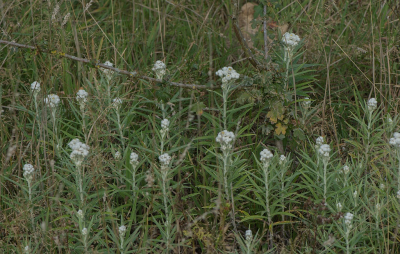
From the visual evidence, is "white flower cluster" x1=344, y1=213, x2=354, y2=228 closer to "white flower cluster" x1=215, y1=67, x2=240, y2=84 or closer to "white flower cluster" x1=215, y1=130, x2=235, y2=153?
"white flower cluster" x1=215, y1=130, x2=235, y2=153

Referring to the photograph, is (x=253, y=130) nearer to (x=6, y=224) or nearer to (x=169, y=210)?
(x=169, y=210)

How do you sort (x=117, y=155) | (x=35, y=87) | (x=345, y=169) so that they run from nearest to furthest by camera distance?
(x=345, y=169), (x=117, y=155), (x=35, y=87)

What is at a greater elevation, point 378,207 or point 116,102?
point 116,102

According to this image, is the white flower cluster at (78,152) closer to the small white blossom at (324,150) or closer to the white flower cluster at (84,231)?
the white flower cluster at (84,231)

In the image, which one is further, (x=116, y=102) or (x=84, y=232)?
(x=116, y=102)

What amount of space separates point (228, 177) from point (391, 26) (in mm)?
2468

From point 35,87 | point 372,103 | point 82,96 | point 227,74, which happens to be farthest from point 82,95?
point 372,103

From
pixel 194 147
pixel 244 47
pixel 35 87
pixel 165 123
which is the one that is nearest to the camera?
pixel 165 123

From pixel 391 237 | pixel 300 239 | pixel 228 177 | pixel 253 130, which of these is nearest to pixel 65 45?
pixel 253 130

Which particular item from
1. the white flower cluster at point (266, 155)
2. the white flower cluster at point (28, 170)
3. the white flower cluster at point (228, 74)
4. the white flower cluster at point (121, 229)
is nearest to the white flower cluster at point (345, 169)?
the white flower cluster at point (266, 155)

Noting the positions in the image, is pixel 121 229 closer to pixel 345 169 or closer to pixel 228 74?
pixel 228 74

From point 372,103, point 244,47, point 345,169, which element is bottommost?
point 345,169

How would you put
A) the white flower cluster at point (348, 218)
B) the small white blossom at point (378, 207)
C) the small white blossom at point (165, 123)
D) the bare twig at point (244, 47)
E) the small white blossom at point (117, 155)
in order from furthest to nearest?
the bare twig at point (244, 47) < the small white blossom at point (117, 155) < the small white blossom at point (165, 123) < the small white blossom at point (378, 207) < the white flower cluster at point (348, 218)

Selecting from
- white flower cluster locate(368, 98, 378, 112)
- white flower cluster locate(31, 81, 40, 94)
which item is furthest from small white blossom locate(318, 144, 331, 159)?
white flower cluster locate(31, 81, 40, 94)
